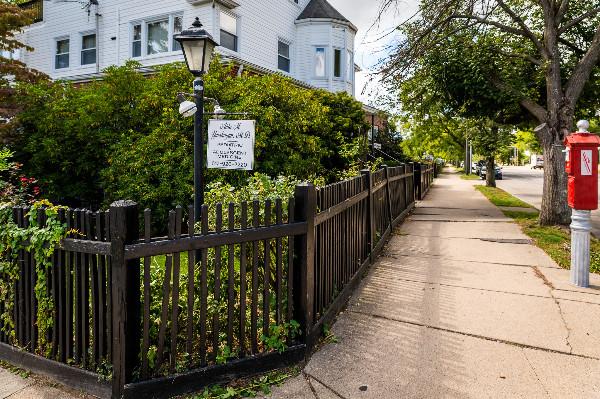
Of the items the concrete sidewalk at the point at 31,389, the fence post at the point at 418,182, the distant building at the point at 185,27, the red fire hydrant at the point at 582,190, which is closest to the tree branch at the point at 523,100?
the red fire hydrant at the point at 582,190

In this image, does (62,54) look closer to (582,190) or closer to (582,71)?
(582,71)

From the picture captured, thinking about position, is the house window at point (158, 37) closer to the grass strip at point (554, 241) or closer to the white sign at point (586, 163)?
the grass strip at point (554, 241)

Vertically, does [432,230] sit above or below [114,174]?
below

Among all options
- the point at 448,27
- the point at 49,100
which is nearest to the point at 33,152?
the point at 49,100

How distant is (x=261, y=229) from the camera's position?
3.01 meters

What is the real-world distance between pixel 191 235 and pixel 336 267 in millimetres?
1886

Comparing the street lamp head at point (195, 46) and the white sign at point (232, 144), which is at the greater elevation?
the street lamp head at point (195, 46)

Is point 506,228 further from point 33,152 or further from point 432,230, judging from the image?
point 33,152

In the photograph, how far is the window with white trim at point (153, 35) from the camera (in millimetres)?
15406

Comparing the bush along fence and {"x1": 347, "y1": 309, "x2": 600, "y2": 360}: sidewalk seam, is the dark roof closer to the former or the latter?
the bush along fence

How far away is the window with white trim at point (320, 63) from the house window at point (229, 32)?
4.95 metres

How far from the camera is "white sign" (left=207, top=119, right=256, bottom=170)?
4.74 m

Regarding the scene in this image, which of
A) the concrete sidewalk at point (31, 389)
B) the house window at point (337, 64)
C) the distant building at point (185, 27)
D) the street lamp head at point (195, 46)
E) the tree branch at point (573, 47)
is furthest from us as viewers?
the house window at point (337, 64)

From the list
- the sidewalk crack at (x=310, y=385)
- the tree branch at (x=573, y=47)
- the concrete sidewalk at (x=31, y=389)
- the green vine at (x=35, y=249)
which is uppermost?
the tree branch at (x=573, y=47)
